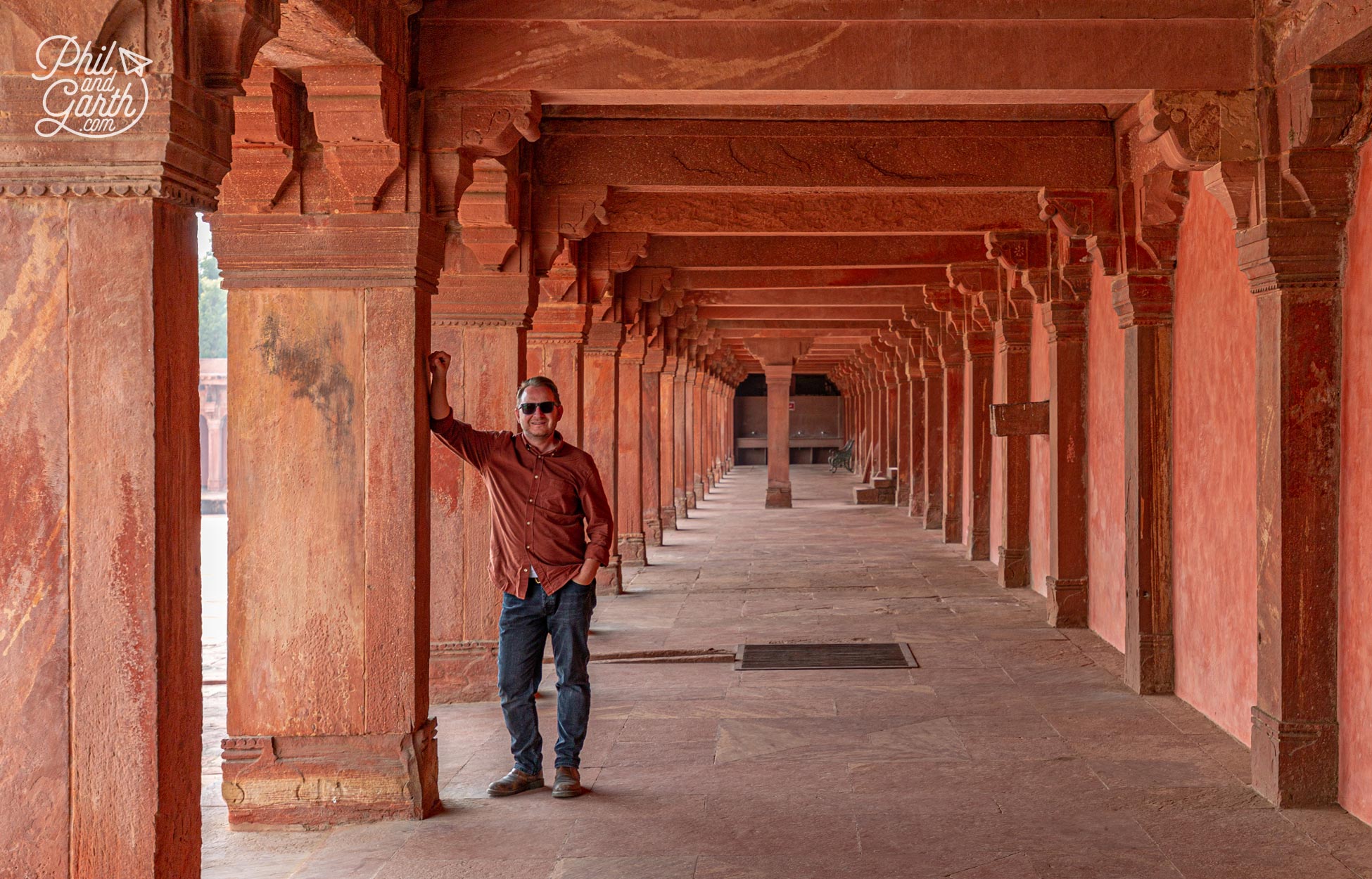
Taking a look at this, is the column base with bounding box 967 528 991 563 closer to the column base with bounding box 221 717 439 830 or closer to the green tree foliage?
the column base with bounding box 221 717 439 830

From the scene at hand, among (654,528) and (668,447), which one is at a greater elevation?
(668,447)

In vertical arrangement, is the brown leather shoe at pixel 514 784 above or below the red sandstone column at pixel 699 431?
below

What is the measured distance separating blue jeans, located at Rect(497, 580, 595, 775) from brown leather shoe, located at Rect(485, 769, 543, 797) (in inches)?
6.0

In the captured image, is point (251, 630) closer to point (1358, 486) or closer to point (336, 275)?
point (336, 275)

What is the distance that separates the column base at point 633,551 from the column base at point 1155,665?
7383 millimetres

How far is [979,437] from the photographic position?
14.2 metres

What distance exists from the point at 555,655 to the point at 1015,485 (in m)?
7.52

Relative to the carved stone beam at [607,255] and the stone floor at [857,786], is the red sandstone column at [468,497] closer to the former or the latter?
the stone floor at [857,786]

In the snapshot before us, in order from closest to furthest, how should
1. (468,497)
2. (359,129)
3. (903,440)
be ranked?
(359,129) → (468,497) → (903,440)

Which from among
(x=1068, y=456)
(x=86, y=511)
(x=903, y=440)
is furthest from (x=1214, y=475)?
(x=903, y=440)

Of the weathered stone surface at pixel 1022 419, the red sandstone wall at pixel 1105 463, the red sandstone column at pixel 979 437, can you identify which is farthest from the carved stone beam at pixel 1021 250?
the red sandstone column at pixel 979 437

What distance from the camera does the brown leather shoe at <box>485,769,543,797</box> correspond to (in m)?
5.57

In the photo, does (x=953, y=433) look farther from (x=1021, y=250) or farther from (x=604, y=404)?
(x=1021, y=250)

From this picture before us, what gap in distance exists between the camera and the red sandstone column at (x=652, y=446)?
16312 millimetres
